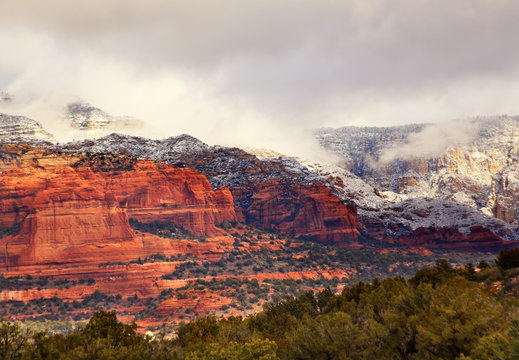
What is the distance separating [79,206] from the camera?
343 ft

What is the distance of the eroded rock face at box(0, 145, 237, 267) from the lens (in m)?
99.2

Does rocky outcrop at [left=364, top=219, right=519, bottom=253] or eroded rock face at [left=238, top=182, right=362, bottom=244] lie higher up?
eroded rock face at [left=238, top=182, right=362, bottom=244]

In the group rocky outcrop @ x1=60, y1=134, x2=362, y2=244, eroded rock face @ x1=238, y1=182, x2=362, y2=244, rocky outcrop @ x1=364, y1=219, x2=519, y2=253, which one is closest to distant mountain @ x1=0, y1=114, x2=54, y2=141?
rocky outcrop @ x1=60, y1=134, x2=362, y2=244

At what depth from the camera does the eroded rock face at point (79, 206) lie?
326 feet

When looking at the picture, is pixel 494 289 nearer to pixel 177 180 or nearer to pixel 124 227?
pixel 124 227

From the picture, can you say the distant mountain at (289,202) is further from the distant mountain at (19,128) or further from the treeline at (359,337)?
the treeline at (359,337)

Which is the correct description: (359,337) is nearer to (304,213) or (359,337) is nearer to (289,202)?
(304,213)

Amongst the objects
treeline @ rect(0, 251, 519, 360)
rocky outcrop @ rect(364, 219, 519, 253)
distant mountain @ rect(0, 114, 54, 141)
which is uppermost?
distant mountain @ rect(0, 114, 54, 141)

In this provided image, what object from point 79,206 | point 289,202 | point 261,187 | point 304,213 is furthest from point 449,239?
point 79,206

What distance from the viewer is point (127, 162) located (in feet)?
431

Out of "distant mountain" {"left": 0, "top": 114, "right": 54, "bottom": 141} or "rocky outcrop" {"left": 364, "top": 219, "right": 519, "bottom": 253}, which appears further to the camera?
"distant mountain" {"left": 0, "top": 114, "right": 54, "bottom": 141}

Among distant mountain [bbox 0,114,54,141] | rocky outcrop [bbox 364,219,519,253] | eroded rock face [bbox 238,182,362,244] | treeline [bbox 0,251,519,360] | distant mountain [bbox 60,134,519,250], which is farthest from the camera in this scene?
distant mountain [bbox 0,114,54,141]

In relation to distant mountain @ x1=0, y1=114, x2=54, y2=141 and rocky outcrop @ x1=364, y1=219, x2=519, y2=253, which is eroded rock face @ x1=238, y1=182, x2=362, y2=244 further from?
distant mountain @ x1=0, y1=114, x2=54, y2=141

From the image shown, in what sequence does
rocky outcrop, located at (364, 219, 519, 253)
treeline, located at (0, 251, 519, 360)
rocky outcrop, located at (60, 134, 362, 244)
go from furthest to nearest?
rocky outcrop, located at (364, 219, 519, 253), rocky outcrop, located at (60, 134, 362, 244), treeline, located at (0, 251, 519, 360)
